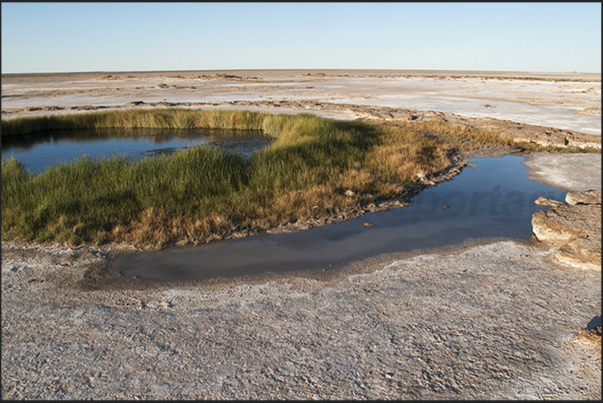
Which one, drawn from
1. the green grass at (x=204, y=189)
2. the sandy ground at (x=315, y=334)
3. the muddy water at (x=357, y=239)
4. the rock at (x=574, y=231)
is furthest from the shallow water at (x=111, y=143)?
the rock at (x=574, y=231)

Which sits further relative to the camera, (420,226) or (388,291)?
(420,226)

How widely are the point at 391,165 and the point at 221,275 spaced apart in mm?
6200

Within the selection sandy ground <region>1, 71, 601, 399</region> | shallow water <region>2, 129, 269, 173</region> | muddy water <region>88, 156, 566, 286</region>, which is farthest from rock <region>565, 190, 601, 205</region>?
shallow water <region>2, 129, 269, 173</region>

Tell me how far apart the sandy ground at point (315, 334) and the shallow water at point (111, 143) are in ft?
24.6

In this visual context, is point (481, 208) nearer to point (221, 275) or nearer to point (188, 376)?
point (221, 275)

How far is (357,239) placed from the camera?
6234 millimetres

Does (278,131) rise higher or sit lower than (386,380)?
higher

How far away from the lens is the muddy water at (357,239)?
16.9 ft

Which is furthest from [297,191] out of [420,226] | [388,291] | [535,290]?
[535,290]

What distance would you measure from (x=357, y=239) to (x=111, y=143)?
38.0 ft

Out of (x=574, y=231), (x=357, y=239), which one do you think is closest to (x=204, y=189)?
(x=357, y=239)

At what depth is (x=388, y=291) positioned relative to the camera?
452 centimetres

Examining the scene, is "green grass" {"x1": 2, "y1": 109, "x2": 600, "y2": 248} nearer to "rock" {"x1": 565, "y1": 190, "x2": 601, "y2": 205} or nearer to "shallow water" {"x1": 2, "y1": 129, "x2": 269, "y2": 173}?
"shallow water" {"x1": 2, "y1": 129, "x2": 269, "y2": 173}

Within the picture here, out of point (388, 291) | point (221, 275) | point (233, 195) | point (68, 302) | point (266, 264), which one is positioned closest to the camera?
point (68, 302)
